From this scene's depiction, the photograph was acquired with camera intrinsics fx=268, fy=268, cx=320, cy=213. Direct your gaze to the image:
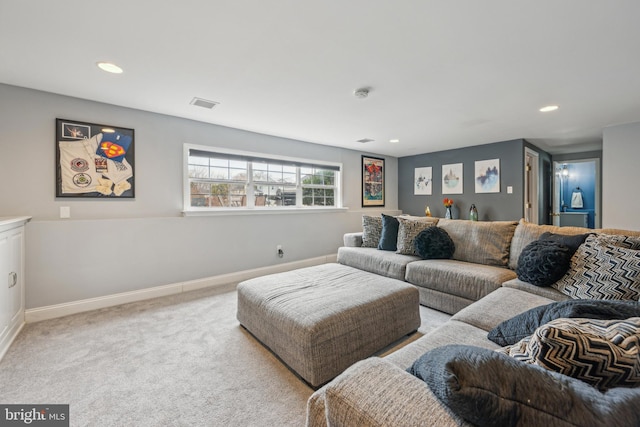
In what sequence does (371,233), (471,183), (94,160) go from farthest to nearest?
(471,183), (371,233), (94,160)

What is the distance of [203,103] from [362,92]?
5.56 ft

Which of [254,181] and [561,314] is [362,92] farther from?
[561,314]

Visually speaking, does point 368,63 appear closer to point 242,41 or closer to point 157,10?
point 242,41

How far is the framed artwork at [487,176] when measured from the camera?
4.82 metres

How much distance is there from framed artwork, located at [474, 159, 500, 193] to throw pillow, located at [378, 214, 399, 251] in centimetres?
238

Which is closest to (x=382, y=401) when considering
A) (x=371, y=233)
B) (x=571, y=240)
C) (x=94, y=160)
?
(x=571, y=240)

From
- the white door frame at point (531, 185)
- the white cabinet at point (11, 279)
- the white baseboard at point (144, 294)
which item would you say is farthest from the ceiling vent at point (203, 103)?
the white door frame at point (531, 185)

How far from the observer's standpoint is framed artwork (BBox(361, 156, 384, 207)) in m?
5.57

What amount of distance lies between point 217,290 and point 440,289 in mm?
2614

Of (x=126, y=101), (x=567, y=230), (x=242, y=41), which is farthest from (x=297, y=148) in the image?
(x=567, y=230)

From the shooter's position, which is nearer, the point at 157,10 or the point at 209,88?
the point at 157,10

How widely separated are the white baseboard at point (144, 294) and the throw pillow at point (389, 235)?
4.92 feet

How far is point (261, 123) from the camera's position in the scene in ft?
11.8

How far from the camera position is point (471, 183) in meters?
5.16
